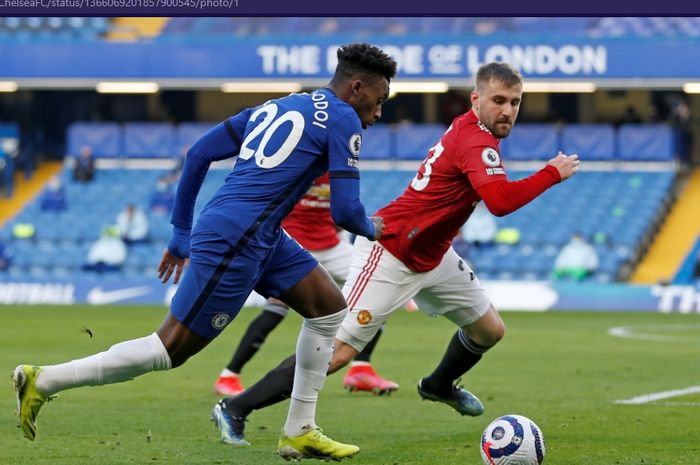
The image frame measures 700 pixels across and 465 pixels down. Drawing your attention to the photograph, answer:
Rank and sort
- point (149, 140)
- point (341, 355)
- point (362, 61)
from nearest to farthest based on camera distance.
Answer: point (362, 61), point (341, 355), point (149, 140)

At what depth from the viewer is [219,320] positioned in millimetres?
7141

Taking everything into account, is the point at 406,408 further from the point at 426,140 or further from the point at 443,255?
the point at 426,140

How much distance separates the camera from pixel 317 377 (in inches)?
304

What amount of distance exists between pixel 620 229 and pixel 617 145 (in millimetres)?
3734

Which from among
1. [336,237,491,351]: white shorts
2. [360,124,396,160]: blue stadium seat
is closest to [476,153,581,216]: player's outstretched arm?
[336,237,491,351]: white shorts

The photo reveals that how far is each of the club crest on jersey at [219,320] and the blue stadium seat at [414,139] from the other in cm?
2738

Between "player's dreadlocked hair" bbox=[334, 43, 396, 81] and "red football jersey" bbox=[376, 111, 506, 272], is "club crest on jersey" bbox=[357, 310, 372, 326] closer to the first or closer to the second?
"red football jersey" bbox=[376, 111, 506, 272]

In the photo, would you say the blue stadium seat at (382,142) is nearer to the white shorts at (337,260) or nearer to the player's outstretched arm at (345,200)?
the white shorts at (337,260)

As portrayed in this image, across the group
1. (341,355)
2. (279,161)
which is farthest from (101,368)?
(341,355)

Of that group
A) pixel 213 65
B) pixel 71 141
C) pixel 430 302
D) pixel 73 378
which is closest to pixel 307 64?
pixel 213 65

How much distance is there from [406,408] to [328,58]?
2291 centimetres

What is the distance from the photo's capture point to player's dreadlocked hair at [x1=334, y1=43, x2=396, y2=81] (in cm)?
→ 732

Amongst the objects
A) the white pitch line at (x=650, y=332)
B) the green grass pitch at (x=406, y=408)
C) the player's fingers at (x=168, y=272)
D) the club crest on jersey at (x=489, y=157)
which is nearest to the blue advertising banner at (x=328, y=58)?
the white pitch line at (x=650, y=332)

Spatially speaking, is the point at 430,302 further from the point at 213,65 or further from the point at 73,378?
the point at 213,65
